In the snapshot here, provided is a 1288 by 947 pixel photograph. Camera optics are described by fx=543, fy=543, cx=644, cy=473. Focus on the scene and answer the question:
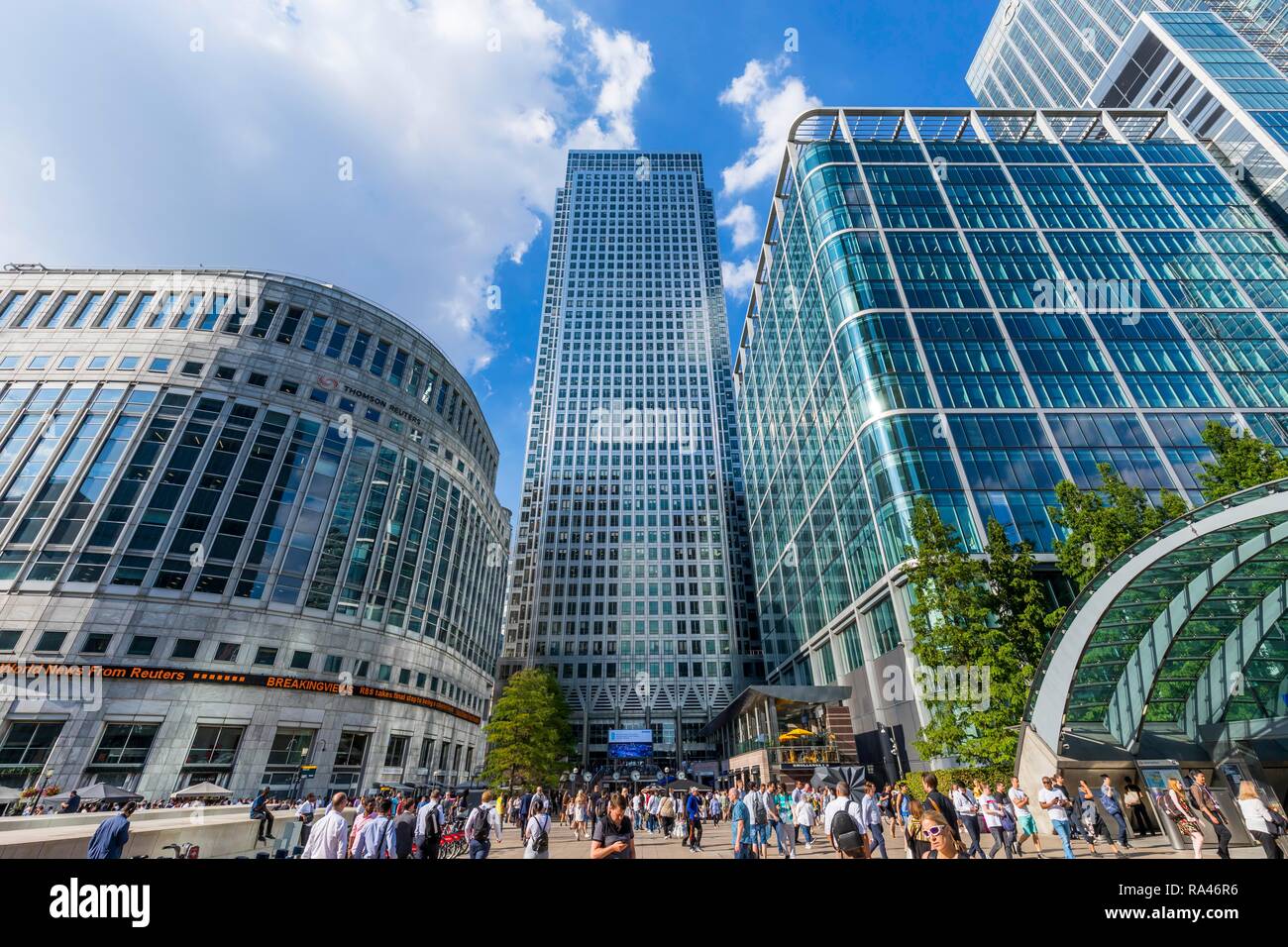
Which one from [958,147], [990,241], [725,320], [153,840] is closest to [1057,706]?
[153,840]

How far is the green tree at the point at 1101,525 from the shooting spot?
974 inches

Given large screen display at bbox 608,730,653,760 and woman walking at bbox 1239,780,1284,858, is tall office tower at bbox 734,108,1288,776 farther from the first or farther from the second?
large screen display at bbox 608,730,653,760

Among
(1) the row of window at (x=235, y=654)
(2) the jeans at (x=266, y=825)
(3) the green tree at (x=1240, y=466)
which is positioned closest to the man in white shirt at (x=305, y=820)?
(2) the jeans at (x=266, y=825)

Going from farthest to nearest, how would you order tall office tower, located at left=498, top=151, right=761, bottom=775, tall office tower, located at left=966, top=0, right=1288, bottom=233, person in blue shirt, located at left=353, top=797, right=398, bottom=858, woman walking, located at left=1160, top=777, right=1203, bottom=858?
tall office tower, located at left=498, top=151, right=761, bottom=775 < tall office tower, located at left=966, top=0, right=1288, bottom=233 < woman walking, located at left=1160, top=777, right=1203, bottom=858 < person in blue shirt, located at left=353, top=797, right=398, bottom=858

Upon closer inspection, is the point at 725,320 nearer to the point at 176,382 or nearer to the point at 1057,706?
the point at 176,382

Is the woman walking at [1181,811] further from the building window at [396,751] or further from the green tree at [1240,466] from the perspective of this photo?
the building window at [396,751]

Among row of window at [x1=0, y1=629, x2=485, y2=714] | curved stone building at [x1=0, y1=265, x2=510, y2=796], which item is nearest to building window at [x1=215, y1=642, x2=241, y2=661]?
row of window at [x1=0, y1=629, x2=485, y2=714]

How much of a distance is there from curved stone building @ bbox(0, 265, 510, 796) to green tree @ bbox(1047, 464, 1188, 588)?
47.6 meters

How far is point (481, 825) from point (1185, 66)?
115211 millimetres

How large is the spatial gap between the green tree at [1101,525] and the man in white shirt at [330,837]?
29358 mm

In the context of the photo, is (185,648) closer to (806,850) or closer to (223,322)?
(223,322)

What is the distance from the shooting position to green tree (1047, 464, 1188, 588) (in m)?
24.7

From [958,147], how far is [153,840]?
76.5 m

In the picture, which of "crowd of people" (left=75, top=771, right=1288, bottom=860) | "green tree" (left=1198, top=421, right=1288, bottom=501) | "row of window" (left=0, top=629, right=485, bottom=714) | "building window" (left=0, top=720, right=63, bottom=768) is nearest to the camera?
"crowd of people" (left=75, top=771, right=1288, bottom=860)
